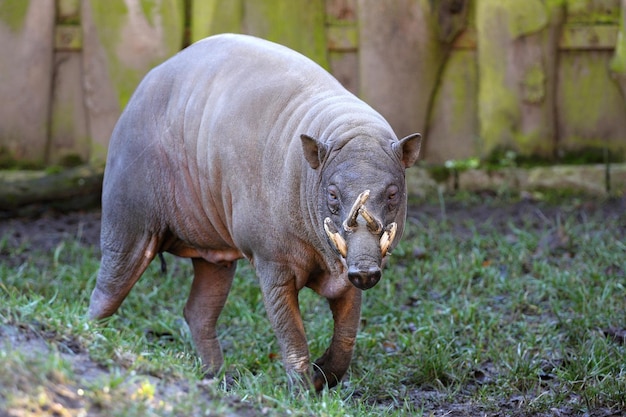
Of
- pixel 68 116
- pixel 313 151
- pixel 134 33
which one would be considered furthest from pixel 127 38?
pixel 313 151

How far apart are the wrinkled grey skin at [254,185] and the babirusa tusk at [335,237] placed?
0.03 m

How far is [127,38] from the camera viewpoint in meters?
8.65

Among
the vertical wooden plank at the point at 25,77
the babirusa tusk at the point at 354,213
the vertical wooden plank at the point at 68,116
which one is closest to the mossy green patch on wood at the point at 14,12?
the vertical wooden plank at the point at 25,77

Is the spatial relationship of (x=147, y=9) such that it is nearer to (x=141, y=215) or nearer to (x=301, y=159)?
(x=141, y=215)

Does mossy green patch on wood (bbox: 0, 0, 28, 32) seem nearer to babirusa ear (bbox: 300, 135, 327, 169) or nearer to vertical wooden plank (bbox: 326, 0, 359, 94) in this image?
vertical wooden plank (bbox: 326, 0, 359, 94)

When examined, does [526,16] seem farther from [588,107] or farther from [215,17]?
[215,17]

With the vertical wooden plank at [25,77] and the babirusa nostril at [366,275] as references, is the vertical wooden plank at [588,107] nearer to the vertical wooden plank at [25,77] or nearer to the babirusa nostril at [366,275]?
the vertical wooden plank at [25,77]

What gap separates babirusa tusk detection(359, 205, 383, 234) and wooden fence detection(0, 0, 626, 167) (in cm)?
475

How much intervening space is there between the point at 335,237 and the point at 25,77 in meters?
5.40

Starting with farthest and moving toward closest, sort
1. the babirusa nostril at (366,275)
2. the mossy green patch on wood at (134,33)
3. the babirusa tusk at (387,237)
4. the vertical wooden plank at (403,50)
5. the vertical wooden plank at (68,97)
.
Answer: the vertical wooden plank at (68,97), the vertical wooden plank at (403,50), the mossy green patch on wood at (134,33), the babirusa tusk at (387,237), the babirusa nostril at (366,275)

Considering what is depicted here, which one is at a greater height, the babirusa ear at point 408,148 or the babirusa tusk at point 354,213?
the babirusa ear at point 408,148

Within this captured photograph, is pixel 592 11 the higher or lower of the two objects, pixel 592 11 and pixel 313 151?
the lower

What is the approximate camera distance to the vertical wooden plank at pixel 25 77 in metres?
8.71

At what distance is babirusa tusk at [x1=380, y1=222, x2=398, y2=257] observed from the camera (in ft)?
13.7
